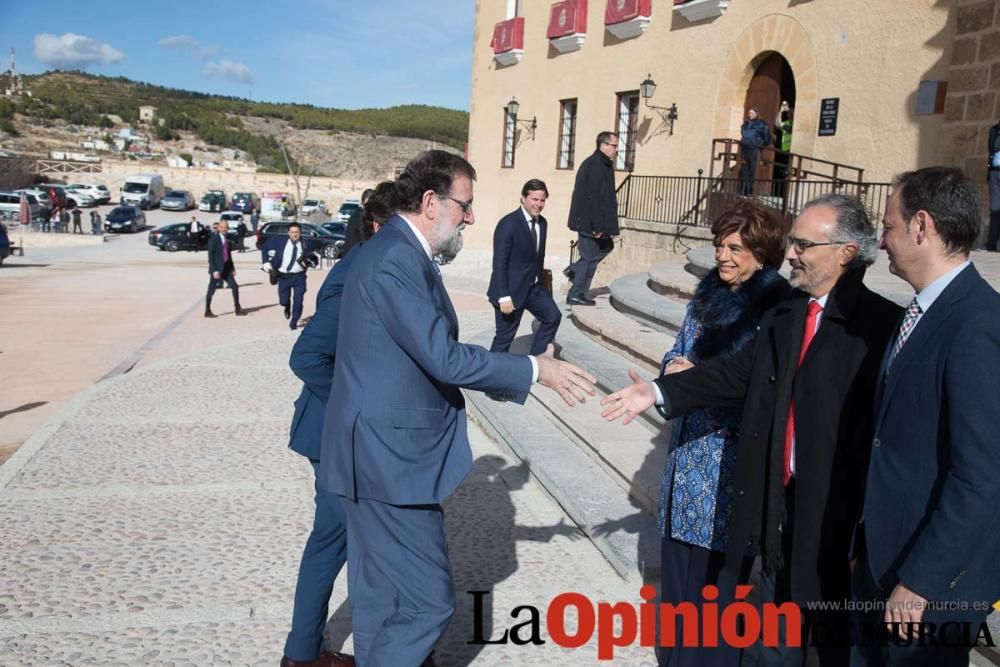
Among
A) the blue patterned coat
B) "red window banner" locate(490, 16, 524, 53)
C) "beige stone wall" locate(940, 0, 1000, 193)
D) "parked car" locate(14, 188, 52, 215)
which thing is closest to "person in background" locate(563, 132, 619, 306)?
"beige stone wall" locate(940, 0, 1000, 193)

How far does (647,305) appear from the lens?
7.89 meters

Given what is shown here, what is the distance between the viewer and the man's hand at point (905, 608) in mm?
1992

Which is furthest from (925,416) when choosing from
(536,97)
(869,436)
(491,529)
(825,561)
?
(536,97)

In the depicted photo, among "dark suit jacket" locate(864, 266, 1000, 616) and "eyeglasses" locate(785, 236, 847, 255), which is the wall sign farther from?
"dark suit jacket" locate(864, 266, 1000, 616)

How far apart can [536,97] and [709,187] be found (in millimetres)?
8643

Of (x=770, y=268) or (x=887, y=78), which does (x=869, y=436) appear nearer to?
(x=770, y=268)

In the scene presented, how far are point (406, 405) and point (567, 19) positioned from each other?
18894 millimetres

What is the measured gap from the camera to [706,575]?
9.60 feet

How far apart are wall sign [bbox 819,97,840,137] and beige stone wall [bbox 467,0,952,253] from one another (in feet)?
0.32

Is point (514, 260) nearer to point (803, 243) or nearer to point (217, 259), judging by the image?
point (803, 243)

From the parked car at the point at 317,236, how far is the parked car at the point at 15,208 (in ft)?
43.6

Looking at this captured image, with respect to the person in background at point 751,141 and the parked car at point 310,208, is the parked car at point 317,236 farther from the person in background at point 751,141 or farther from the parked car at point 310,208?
the parked car at point 310,208

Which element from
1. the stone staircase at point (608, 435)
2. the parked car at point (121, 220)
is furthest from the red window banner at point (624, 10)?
the parked car at point (121, 220)

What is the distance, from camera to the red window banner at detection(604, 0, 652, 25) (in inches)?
671
